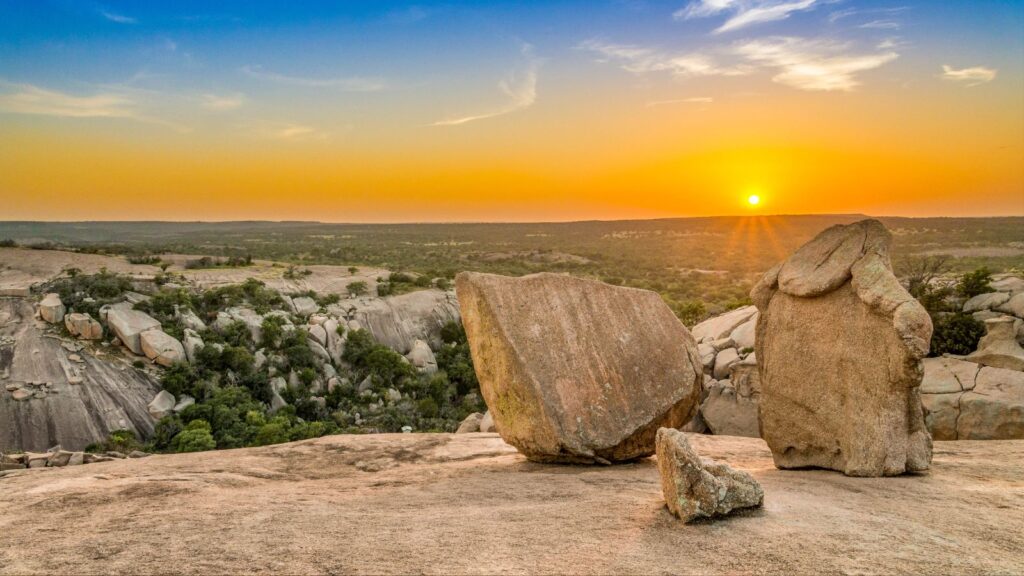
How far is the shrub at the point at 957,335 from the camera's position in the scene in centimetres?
1449

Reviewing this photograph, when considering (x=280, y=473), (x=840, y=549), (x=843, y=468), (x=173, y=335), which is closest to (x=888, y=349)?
(x=843, y=468)

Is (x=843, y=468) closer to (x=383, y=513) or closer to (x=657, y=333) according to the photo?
(x=657, y=333)

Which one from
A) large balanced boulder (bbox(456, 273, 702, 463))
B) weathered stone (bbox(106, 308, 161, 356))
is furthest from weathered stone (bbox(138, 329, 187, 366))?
large balanced boulder (bbox(456, 273, 702, 463))

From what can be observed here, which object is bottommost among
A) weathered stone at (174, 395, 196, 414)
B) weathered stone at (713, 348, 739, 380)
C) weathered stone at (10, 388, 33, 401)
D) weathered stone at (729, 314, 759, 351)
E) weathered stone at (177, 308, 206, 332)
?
weathered stone at (174, 395, 196, 414)

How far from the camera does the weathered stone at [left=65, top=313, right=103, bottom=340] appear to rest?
2845cm

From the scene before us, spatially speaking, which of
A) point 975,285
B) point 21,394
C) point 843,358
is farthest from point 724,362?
point 21,394

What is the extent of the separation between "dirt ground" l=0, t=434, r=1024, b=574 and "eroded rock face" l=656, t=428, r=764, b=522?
0.16 metres

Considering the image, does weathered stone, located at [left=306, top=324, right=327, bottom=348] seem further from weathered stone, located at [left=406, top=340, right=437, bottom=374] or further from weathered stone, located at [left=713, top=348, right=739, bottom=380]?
weathered stone, located at [left=713, top=348, right=739, bottom=380]

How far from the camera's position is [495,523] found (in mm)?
6625

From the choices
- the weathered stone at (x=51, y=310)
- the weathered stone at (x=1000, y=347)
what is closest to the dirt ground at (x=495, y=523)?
the weathered stone at (x=1000, y=347)

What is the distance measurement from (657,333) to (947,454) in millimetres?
5115

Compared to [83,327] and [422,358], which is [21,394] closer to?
[83,327]

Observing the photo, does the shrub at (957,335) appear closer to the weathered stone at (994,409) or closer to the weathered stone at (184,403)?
the weathered stone at (994,409)

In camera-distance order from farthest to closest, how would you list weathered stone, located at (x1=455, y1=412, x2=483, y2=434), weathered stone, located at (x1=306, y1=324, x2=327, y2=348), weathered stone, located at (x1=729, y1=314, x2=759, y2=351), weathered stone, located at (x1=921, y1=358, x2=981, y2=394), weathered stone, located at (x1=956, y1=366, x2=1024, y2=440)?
weathered stone, located at (x1=306, y1=324, x2=327, y2=348) → weathered stone, located at (x1=729, y1=314, x2=759, y2=351) → weathered stone, located at (x1=455, y1=412, x2=483, y2=434) → weathered stone, located at (x1=921, y1=358, x2=981, y2=394) → weathered stone, located at (x1=956, y1=366, x2=1024, y2=440)
